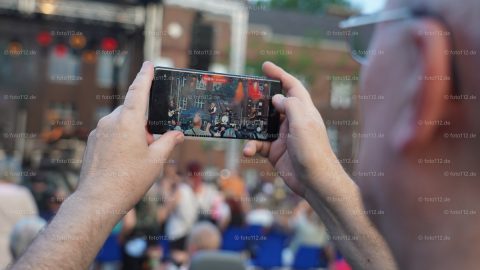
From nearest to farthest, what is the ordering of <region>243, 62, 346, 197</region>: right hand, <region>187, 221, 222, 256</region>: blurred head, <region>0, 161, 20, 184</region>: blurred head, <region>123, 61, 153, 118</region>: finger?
1. <region>123, 61, 153, 118</region>: finger
2. <region>243, 62, 346, 197</region>: right hand
3. <region>187, 221, 222, 256</region>: blurred head
4. <region>0, 161, 20, 184</region>: blurred head

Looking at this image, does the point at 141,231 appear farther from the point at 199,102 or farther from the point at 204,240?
the point at 199,102

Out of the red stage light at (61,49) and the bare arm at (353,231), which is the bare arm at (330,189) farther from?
the red stage light at (61,49)

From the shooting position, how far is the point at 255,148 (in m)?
1.38

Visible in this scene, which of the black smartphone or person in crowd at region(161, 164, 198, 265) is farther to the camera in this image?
person in crowd at region(161, 164, 198, 265)

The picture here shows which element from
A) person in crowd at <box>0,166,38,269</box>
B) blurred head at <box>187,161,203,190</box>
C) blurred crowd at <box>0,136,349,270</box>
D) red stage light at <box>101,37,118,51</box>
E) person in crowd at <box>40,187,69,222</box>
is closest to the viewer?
person in crowd at <box>0,166,38,269</box>

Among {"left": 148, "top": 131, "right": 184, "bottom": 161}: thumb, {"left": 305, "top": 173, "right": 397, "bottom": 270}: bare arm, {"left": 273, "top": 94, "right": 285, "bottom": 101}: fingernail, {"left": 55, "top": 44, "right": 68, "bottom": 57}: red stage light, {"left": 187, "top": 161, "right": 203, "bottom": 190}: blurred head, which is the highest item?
{"left": 55, "top": 44, "right": 68, "bottom": 57}: red stage light

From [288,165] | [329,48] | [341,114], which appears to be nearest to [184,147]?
[341,114]

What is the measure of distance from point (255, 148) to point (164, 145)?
280 millimetres

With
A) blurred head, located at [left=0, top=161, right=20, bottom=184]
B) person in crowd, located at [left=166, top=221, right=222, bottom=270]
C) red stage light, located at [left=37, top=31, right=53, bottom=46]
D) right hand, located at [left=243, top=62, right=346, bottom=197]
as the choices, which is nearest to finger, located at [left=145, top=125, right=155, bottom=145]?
right hand, located at [left=243, top=62, right=346, bottom=197]

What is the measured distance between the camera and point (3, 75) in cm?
2059

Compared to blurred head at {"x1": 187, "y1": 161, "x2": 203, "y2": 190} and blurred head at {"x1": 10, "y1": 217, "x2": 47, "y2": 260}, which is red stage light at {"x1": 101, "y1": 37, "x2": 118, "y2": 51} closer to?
blurred head at {"x1": 187, "y1": 161, "x2": 203, "y2": 190}

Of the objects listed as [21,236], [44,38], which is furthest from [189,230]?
[44,38]

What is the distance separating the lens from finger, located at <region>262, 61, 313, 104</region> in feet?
4.41

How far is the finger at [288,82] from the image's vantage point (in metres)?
1.34
